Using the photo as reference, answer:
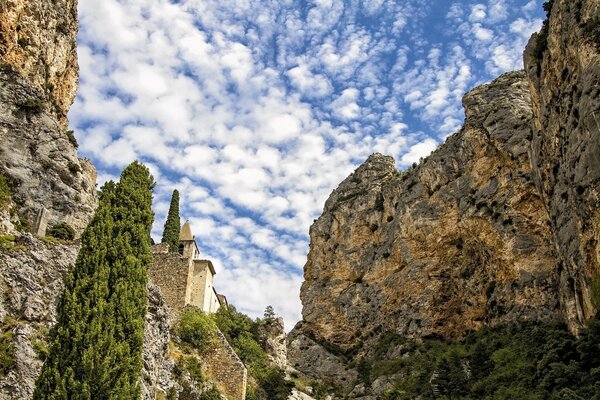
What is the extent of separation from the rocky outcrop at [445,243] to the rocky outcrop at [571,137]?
25.9ft

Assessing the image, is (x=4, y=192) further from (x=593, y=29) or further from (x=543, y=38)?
(x=543, y=38)

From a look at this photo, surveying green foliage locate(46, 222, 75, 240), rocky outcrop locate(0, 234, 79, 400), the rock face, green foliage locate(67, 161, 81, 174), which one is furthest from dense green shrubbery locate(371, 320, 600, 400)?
green foliage locate(67, 161, 81, 174)

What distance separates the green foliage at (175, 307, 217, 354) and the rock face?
6.99 m

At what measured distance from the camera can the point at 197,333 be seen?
97.9 feet

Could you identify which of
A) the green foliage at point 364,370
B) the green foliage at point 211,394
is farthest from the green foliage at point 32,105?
the green foliage at point 364,370

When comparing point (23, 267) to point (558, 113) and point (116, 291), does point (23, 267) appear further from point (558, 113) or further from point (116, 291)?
point (558, 113)

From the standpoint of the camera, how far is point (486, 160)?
51656mm

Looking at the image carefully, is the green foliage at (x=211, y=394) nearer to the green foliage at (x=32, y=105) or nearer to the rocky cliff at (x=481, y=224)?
the green foliage at (x=32, y=105)

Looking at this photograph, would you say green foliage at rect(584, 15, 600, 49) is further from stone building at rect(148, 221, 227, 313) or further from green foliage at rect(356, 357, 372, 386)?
green foliage at rect(356, 357, 372, 386)

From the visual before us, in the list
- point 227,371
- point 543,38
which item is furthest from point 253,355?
point 543,38

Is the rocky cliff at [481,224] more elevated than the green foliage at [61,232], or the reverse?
the rocky cliff at [481,224]

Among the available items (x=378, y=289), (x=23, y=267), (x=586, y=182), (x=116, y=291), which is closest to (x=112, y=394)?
(x=116, y=291)

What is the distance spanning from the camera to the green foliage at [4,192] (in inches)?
928

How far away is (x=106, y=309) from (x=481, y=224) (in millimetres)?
38754
